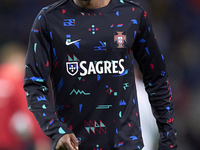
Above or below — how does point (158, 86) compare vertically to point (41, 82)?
below

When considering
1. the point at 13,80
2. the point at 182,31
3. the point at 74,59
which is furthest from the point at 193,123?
the point at 74,59

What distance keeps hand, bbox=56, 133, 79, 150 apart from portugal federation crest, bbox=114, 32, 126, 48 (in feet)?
1.93

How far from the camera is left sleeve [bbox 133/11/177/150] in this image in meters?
2.42

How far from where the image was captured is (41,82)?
213 centimetres

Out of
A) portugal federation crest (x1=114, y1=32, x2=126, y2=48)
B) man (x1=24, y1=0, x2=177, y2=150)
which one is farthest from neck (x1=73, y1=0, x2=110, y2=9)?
portugal federation crest (x1=114, y1=32, x2=126, y2=48)

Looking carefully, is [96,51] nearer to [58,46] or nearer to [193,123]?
[58,46]

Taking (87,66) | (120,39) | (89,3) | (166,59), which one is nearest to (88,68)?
(87,66)

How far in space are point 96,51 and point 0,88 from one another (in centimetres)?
250

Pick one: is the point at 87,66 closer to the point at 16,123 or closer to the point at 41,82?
the point at 41,82

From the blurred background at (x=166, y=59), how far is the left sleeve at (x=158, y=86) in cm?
216

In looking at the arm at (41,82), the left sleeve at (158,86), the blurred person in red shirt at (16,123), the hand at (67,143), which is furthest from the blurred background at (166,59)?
the hand at (67,143)

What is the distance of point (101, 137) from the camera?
221 cm

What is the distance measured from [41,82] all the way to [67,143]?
0.38 metres

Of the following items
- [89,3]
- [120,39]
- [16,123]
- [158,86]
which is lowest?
[16,123]
